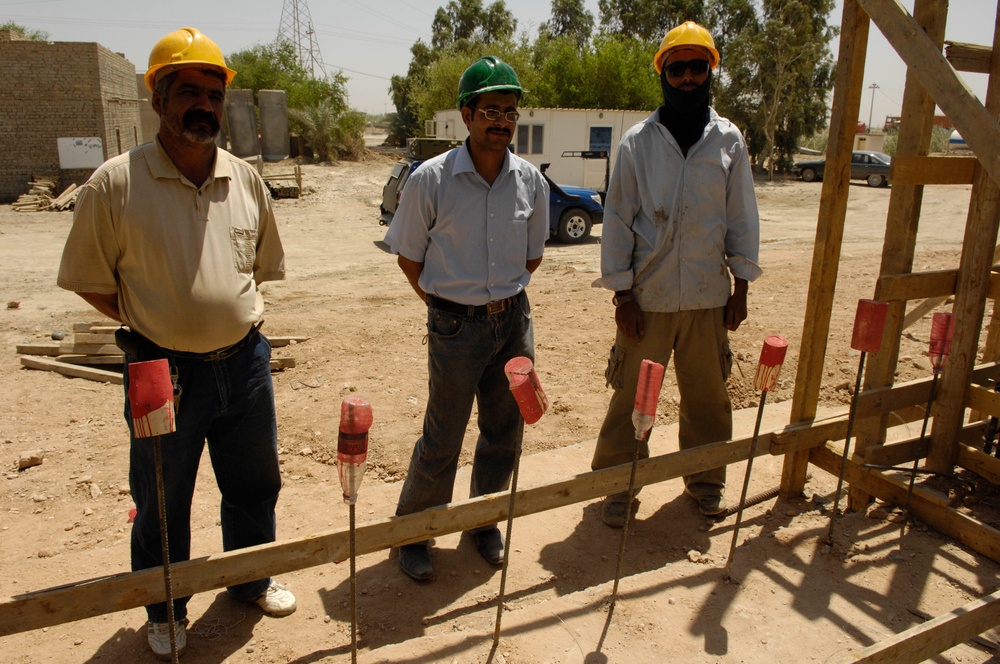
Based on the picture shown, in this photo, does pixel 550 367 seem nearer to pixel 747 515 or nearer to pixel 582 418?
pixel 582 418

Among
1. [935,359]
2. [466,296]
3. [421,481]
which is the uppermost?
[466,296]

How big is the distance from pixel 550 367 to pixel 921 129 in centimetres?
338

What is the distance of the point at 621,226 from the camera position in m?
3.19

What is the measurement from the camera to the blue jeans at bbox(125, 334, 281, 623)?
2.37 m

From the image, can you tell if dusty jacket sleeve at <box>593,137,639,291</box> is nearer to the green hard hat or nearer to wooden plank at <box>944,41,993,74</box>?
the green hard hat

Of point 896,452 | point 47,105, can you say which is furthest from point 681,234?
point 47,105

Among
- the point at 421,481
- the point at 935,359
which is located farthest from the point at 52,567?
the point at 935,359

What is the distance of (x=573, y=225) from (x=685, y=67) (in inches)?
418

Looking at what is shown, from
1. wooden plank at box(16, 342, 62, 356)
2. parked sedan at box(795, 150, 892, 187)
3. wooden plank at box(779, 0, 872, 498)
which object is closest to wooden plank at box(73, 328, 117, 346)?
wooden plank at box(16, 342, 62, 356)

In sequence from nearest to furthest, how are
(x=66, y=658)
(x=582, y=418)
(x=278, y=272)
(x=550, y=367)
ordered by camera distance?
(x=66, y=658)
(x=278, y=272)
(x=582, y=418)
(x=550, y=367)

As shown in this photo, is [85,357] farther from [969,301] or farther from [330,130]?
[330,130]

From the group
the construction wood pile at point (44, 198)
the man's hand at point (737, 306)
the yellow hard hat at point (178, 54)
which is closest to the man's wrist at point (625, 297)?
the man's hand at point (737, 306)

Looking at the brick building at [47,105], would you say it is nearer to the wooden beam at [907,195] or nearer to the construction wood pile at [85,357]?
the construction wood pile at [85,357]

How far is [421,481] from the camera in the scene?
3.06 meters
